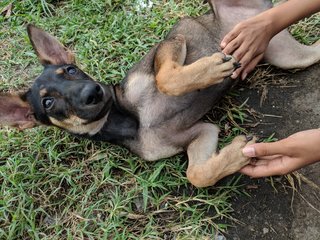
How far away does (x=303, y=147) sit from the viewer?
3385mm

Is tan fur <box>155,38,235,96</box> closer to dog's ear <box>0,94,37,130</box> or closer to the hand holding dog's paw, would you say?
the hand holding dog's paw

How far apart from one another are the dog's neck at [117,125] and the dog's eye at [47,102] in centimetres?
46

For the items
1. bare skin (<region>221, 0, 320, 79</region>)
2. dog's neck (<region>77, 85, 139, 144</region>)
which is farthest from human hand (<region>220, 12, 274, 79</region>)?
dog's neck (<region>77, 85, 139, 144</region>)

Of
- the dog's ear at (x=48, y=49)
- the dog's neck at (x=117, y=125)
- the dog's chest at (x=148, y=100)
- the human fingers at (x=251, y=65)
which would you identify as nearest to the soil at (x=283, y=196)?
the human fingers at (x=251, y=65)

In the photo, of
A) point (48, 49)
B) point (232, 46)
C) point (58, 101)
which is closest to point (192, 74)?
point (232, 46)

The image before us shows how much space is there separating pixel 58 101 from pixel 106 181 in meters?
0.91

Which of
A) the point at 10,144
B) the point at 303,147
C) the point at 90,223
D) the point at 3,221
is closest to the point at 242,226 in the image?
the point at 303,147

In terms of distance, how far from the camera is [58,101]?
423cm

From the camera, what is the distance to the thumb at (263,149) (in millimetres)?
3494

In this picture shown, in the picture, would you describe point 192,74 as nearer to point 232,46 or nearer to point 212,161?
point 232,46

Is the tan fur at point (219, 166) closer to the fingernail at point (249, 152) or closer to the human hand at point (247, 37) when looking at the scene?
the fingernail at point (249, 152)

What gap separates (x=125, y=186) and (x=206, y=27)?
1808 mm

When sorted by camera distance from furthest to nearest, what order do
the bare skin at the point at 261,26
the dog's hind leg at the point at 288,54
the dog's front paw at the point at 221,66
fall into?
the dog's hind leg at the point at 288,54, the bare skin at the point at 261,26, the dog's front paw at the point at 221,66

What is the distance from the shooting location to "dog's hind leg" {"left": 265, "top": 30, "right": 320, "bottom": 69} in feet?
15.7
